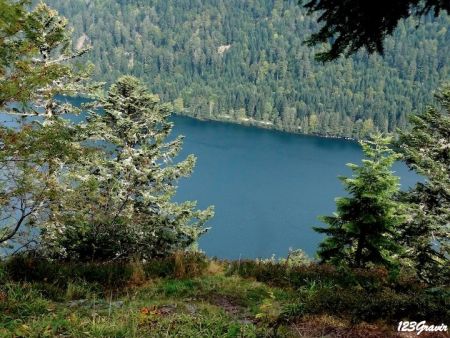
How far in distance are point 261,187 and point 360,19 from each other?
301ft

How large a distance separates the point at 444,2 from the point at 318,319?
4.31 metres

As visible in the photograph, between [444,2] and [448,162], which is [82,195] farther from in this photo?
[448,162]

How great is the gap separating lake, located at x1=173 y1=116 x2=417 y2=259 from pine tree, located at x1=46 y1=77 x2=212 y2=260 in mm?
36650

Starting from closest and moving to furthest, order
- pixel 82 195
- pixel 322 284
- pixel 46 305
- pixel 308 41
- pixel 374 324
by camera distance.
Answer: pixel 308 41, pixel 374 324, pixel 46 305, pixel 322 284, pixel 82 195

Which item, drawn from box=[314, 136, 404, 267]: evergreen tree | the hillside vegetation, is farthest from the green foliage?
box=[314, 136, 404, 267]: evergreen tree

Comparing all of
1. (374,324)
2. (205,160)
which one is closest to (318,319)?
(374,324)

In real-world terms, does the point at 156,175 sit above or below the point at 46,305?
below

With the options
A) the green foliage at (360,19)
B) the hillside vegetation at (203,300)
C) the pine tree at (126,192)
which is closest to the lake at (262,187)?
the pine tree at (126,192)

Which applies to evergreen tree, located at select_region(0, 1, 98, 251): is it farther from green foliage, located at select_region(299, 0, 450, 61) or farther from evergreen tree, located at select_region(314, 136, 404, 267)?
evergreen tree, located at select_region(314, 136, 404, 267)

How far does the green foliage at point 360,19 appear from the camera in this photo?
4707 millimetres

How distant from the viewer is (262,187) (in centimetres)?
9631

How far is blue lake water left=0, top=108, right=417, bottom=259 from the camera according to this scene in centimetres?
6544

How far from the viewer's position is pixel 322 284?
9.20m

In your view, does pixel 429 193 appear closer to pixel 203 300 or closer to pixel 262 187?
pixel 203 300
